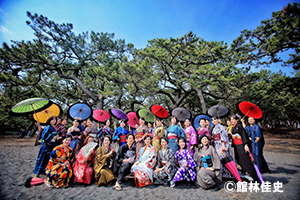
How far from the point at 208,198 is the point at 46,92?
15.3 meters

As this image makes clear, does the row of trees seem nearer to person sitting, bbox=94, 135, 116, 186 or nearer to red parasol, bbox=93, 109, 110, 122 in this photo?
red parasol, bbox=93, 109, 110, 122

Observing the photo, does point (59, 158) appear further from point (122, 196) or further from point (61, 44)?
point (61, 44)

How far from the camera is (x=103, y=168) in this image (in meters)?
3.35

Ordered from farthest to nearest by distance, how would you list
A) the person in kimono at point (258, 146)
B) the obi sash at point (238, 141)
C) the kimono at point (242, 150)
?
the person in kimono at point (258, 146), the obi sash at point (238, 141), the kimono at point (242, 150)

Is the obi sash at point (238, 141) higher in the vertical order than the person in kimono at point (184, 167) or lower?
higher

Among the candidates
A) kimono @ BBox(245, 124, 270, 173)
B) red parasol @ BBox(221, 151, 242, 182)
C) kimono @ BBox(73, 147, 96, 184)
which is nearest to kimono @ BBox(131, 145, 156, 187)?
kimono @ BBox(73, 147, 96, 184)

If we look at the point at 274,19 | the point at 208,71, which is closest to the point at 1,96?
the point at 208,71

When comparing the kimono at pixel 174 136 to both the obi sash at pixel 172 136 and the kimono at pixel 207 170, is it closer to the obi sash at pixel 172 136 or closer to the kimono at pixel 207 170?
the obi sash at pixel 172 136

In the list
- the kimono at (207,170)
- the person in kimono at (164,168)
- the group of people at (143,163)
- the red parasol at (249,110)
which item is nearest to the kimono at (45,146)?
the group of people at (143,163)

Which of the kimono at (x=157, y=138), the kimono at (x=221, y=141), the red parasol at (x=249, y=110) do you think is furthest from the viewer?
the kimono at (x=157, y=138)

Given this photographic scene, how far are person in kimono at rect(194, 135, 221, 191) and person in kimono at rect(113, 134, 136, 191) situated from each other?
1664 millimetres

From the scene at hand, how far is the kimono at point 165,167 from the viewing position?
3255mm

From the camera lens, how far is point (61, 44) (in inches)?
442

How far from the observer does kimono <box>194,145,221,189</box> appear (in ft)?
9.96
